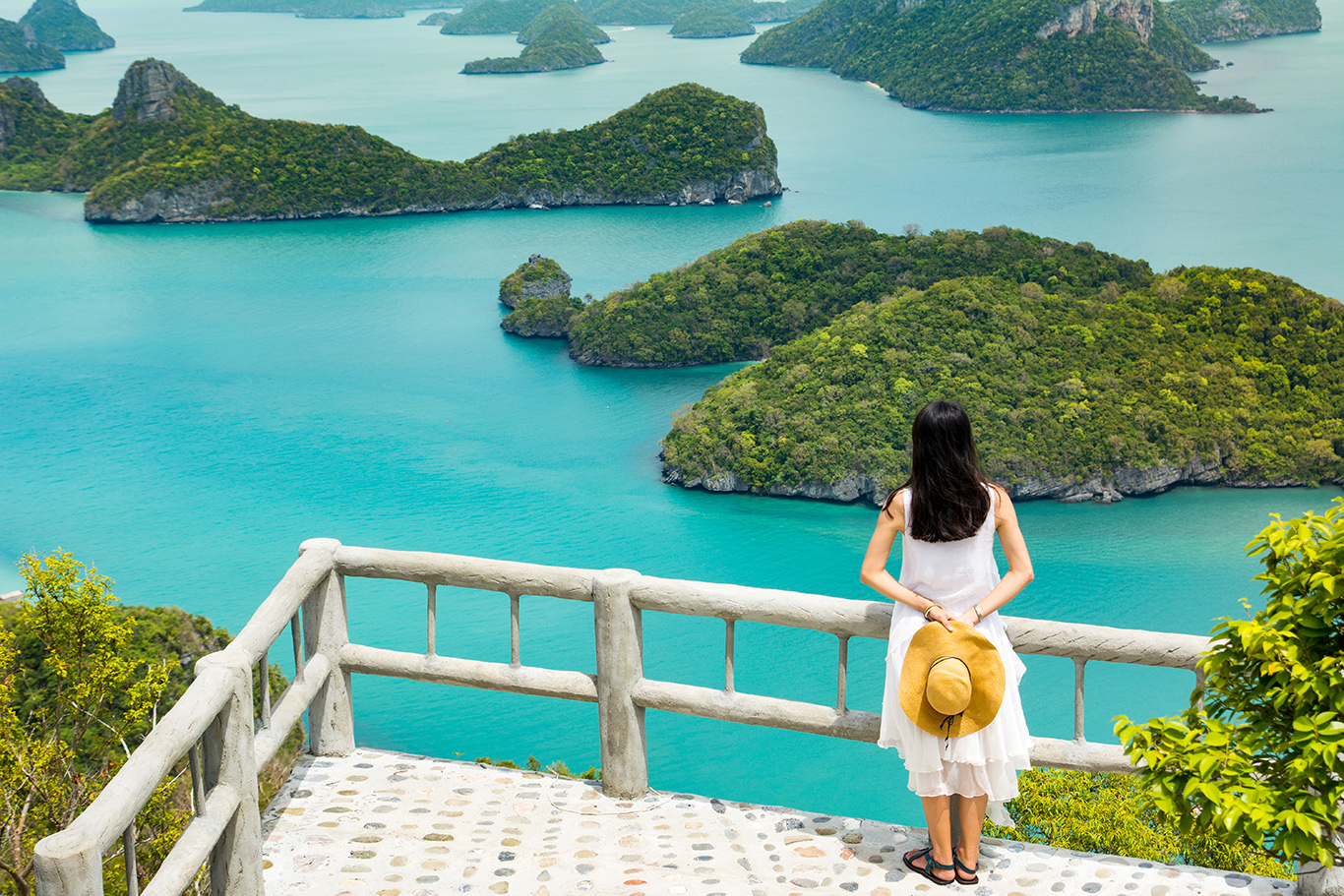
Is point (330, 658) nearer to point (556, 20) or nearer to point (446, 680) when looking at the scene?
point (446, 680)

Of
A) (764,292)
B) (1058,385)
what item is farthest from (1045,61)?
(1058,385)

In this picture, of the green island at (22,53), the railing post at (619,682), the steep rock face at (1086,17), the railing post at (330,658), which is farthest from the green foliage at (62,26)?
the railing post at (619,682)

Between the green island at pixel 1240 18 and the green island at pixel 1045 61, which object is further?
the green island at pixel 1240 18

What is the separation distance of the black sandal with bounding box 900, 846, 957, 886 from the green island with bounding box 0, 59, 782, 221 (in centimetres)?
8142

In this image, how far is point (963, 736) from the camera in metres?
4.52

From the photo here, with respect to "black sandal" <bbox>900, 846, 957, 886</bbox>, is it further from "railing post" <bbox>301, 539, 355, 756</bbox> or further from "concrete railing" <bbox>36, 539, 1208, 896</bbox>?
"railing post" <bbox>301, 539, 355, 756</bbox>

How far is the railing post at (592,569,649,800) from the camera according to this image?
543 centimetres

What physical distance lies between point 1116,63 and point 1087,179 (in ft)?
119

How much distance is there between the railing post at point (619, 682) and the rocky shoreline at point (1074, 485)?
105ft

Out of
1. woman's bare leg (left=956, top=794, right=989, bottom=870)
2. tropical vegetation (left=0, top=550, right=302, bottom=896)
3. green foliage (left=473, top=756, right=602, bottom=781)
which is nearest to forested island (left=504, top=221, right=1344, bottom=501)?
green foliage (left=473, top=756, right=602, bottom=781)

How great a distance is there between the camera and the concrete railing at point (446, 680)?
4.48 metres

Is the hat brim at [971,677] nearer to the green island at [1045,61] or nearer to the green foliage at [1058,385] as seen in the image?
the green foliage at [1058,385]

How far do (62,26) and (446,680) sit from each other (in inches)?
7677

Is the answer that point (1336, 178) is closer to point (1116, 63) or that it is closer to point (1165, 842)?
point (1116, 63)
